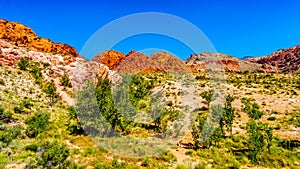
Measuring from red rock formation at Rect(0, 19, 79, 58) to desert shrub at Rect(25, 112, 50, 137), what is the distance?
59529 millimetres

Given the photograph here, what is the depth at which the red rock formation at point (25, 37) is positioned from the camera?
7925cm

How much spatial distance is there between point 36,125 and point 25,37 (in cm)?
7146

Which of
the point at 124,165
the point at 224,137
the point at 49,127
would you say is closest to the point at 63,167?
the point at 124,165

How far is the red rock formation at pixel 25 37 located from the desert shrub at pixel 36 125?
59529mm

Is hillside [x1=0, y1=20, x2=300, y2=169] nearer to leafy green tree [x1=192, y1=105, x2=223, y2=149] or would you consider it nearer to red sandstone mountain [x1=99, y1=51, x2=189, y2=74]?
leafy green tree [x1=192, y1=105, x2=223, y2=149]

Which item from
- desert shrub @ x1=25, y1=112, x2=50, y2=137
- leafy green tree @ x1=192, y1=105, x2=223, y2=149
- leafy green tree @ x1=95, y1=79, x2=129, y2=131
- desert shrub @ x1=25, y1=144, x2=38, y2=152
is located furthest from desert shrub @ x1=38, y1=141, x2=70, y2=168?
leafy green tree @ x1=192, y1=105, x2=223, y2=149

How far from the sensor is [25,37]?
275ft

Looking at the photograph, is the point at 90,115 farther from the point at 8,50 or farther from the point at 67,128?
the point at 8,50

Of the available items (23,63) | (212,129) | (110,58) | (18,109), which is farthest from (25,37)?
(212,129)

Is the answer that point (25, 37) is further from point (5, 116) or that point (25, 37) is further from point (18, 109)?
point (5, 116)

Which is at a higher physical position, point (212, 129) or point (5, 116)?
point (212, 129)

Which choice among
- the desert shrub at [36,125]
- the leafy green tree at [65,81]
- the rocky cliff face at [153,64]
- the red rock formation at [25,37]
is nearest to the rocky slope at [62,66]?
the leafy green tree at [65,81]

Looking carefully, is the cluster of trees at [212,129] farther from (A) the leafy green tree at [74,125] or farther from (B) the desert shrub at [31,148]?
(B) the desert shrub at [31,148]

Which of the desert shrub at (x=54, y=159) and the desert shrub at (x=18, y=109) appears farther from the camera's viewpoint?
the desert shrub at (x=18, y=109)
